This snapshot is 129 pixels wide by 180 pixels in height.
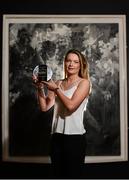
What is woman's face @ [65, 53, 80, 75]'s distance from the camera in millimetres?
1332

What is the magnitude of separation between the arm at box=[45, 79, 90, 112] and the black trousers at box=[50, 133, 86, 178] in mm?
142

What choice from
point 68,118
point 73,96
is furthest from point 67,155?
point 73,96

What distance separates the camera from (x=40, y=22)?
55.2 inches

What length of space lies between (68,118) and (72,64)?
0.27 meters

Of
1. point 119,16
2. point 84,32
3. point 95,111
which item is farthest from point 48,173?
point 119,16

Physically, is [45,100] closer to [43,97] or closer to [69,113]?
[43,97]

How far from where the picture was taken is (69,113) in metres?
1.29

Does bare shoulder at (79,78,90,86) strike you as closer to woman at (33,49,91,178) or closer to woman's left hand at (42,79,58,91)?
woman at (33,49,91,178)

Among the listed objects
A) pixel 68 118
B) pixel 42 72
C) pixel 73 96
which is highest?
pixel 42 72

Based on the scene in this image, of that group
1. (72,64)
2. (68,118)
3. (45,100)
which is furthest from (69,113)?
(72,64)

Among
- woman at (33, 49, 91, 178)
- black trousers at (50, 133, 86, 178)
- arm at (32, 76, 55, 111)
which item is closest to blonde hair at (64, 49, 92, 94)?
woman at (33, 49, 91, 178)

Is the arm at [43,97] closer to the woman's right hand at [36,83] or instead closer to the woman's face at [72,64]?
the woman's right hand at [36,83]

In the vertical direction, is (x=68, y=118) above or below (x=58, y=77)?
below

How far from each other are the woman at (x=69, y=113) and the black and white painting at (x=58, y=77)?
4 centimetres
